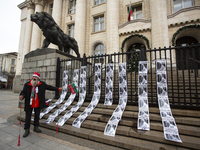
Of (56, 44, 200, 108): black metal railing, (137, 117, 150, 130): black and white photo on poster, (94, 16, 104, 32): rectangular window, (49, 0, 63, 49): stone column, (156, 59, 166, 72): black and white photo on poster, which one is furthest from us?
(49, 0, 63, 49): stone column

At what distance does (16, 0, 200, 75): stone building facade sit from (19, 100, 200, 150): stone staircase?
10164 mm

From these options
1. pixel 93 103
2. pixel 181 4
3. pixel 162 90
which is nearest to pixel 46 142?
pixel 93 103

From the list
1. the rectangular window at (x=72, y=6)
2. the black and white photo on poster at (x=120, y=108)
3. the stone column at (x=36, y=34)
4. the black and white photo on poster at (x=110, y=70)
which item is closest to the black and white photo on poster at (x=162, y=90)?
the black and white photo on poster at (x=120, y=108)

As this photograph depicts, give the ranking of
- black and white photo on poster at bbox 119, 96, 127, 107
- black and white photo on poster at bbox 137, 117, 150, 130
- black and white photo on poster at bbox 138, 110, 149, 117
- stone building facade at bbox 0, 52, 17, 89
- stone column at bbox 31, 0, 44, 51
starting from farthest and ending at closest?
1. stone building facade at bbox 0, 52, 17, 89
2. stone column at bbox 31, 0, 44, 51
3. black and white photo on poster at bbox 119, 96, 127, 107
4. black and white photo on poster at bbox 138, 110, 149, 117
5. black and white photo on poster at bbox 137, 117, 150, 130

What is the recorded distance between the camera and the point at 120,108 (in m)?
3.85

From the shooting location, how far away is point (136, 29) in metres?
13.5

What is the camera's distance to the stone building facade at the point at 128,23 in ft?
38.2

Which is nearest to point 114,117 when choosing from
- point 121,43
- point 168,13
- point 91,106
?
point 91,106

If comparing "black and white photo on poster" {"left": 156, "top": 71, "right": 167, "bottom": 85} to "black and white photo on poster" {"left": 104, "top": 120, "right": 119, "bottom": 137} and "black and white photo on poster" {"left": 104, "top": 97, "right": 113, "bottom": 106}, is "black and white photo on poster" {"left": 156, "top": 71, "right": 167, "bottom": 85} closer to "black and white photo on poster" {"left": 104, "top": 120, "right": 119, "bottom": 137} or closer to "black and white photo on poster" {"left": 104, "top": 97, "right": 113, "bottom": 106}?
"black and white photo on poster" {"left": 104, "top": 97, "right": 113, "bottom": 106}

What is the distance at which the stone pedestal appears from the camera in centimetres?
593

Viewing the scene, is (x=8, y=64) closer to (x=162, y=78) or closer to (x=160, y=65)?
(x=160, y=65)

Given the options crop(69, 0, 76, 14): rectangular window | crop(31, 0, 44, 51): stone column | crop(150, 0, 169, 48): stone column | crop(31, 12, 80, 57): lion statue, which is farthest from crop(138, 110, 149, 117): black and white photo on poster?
crop(31, 0, 44, 51): stone column

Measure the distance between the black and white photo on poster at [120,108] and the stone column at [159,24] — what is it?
9.14 meters

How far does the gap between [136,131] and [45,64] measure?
18.3 ft
